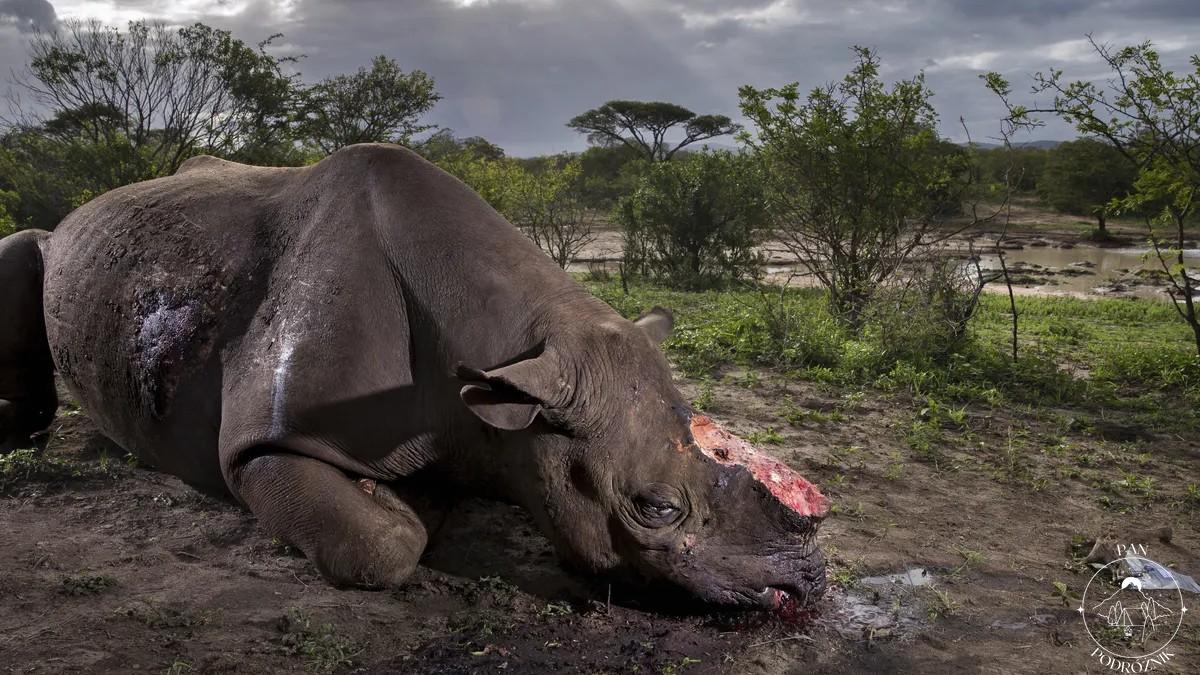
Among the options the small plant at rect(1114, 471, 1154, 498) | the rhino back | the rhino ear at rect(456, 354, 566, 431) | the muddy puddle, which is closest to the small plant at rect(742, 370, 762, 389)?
the small plant at rect(1114, 471, 1154, 498)

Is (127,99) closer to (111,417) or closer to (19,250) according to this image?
(19,250)

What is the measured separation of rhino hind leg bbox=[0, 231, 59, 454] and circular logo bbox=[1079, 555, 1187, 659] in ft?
21.2

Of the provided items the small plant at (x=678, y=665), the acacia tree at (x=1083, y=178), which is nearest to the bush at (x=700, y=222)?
the small plant at (x=678, y=665)

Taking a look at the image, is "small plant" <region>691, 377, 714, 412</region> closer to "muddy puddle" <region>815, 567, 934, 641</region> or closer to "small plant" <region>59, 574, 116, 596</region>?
"muddy puddle" <region>815, 567, 934, 641</region>

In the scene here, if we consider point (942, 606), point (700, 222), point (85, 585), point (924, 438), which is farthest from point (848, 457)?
point (700, 222)

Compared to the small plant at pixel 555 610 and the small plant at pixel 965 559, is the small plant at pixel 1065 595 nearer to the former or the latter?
the small plant at pixel 965 559

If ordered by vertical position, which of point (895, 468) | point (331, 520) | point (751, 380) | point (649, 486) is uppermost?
point (649, 486)

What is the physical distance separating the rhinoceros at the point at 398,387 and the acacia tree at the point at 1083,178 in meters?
33.8

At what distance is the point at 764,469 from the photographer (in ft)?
12.7

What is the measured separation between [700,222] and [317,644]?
17.0 m

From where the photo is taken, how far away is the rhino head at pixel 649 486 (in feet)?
12.5

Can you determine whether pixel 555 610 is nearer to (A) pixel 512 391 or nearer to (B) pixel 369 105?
(A) pixel 512 391

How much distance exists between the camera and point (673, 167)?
808 inches

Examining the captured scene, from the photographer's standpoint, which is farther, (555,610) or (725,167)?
(725,167)
